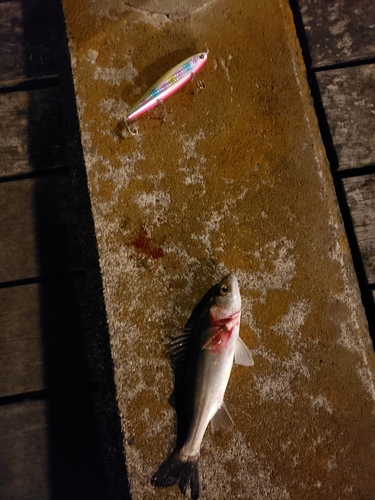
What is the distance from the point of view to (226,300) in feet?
6.14

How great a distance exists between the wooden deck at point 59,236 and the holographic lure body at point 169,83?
0.53 m

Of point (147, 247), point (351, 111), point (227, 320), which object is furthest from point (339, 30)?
point (227, 320)

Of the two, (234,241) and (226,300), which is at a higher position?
(234,241)

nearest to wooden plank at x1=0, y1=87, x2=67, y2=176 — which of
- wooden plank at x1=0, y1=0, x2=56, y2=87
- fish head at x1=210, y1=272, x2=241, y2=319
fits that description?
wooden plank at x1=0, y1=0, x2=56, y2=87

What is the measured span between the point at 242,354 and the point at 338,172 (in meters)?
1.27

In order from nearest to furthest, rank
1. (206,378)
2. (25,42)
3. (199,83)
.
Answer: (206,378) → (199,83) → (25,42)

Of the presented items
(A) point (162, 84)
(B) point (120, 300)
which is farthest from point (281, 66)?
(B) point (120, 300)

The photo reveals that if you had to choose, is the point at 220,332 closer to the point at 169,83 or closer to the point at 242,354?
the point at 242,354

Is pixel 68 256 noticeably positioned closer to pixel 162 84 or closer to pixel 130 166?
pixel 130 166

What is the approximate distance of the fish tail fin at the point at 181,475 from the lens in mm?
1863

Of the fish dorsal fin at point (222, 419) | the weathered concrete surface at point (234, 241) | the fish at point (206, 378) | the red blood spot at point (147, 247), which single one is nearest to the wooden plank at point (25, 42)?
the weathered concrete surface at point (234, 241)

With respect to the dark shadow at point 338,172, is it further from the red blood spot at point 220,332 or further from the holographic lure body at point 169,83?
the red blood spot at point 220,332

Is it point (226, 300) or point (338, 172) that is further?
point (338, 172)

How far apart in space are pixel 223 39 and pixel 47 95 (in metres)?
1.18
